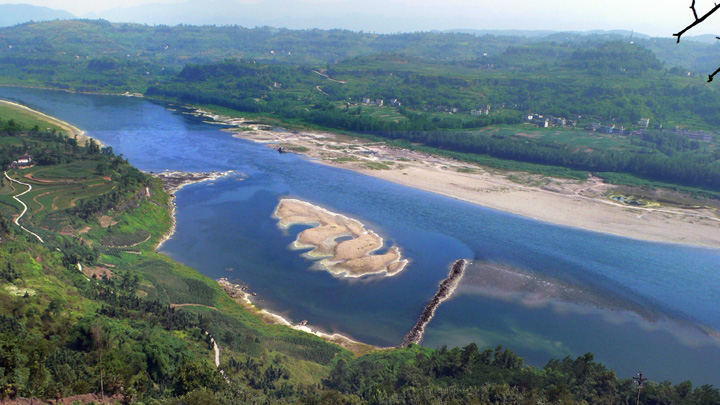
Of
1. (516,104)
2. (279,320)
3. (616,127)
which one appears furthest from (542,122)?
(279,320)

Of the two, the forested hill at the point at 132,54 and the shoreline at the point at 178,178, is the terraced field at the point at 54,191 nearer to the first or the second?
the shoreline at the point at 178,178

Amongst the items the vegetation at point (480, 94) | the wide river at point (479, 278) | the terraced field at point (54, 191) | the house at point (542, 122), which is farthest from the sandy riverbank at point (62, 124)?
the house at point (542, 122)

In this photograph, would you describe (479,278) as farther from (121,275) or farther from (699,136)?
(699,136)

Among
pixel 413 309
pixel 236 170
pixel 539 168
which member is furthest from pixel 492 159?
pixel 413 309

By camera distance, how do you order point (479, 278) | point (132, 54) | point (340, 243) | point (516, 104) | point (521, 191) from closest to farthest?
point (479, 278) < point (340, 243) < point (521, 191) < point (516, 104) < point (132, 54)

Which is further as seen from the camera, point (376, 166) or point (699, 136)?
point (699, 136)

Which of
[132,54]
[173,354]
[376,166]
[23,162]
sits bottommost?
[173,354]

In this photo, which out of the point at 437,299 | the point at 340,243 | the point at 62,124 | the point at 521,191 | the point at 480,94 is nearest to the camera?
the point at 437,299
